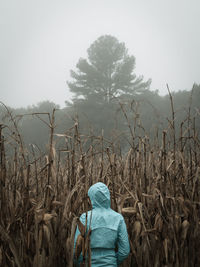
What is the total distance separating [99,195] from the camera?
1347 mm

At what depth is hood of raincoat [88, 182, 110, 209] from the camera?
1.34 metres

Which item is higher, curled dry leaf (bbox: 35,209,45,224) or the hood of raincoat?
the hood of raincoat

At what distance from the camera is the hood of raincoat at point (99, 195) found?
1337 millimetres

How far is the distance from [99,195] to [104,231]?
0.65ft

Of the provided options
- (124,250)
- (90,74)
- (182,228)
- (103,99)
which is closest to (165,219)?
(182,228)

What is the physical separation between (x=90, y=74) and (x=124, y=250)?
20.4 meters

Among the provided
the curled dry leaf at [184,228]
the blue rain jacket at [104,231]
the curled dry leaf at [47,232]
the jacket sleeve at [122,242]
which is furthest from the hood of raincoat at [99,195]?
the curled dry leaf at [184,228]

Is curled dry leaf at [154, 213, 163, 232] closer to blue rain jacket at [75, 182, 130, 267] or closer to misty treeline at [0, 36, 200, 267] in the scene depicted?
misty treeline at [0, 36, 200, 267]

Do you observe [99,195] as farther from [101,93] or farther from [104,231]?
[101,93]

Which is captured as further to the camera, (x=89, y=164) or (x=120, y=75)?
(x=120, y=75)

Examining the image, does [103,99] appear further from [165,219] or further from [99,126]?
[165,219]

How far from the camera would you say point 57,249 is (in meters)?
1.42

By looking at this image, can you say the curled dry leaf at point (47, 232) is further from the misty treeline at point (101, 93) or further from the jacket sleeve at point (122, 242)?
the misty treeline at point (101, 93)

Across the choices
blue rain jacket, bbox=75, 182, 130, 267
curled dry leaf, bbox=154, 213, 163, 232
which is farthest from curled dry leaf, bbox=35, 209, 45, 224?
curled dry leaf, bbox=154, 213, 163, 232
